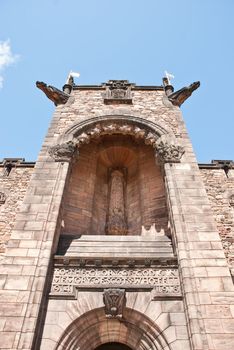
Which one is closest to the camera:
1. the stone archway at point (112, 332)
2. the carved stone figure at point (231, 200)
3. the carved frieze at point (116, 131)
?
the stone archway at point (112, 332)

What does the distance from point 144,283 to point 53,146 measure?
5275 mm

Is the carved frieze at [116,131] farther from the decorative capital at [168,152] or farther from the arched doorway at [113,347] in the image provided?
the arched doorway at [113,347]

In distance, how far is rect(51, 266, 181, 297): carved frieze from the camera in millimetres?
6344

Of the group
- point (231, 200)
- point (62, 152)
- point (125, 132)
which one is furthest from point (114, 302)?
point (125, 132)

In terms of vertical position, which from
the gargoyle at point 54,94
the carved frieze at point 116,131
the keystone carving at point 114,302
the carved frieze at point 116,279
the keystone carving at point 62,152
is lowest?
the keystone carving at point 114,302

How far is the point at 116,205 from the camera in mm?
10609

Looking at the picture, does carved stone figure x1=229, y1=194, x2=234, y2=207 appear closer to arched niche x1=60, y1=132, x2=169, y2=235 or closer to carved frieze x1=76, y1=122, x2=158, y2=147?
arched niche x1=60, y1=132, x2=169, y2=235

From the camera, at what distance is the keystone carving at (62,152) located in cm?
898

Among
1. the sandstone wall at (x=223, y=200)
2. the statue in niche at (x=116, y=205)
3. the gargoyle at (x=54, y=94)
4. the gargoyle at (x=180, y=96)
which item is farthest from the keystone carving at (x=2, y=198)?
the gargoyle at (x=180, y=96)

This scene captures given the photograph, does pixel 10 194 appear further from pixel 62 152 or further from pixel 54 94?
pixel 54 94

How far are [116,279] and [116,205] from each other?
4.23 m

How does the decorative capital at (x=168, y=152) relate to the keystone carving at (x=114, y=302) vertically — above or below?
above

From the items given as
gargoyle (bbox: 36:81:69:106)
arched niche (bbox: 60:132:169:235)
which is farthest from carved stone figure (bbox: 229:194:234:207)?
gargoyle (bbox: 36:81:69:106)

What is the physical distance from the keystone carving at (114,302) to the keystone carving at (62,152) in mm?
4371
